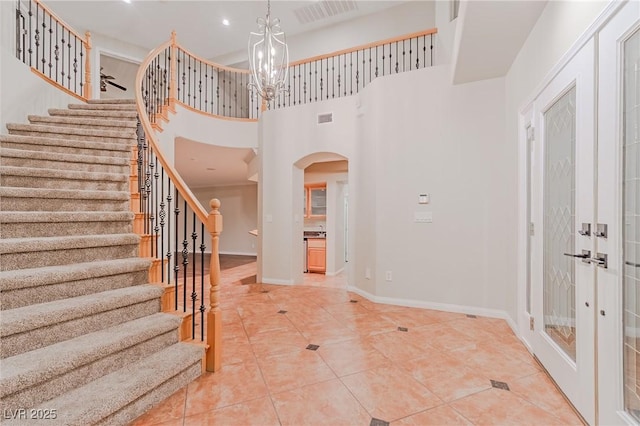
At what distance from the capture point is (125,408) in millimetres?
1490

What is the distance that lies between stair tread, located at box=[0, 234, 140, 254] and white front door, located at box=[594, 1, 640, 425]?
10.2 ft

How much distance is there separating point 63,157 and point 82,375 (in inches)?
91.0

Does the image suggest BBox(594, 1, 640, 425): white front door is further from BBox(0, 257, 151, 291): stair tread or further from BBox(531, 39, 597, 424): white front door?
BBox(0, 257, 151, 291): stair tread

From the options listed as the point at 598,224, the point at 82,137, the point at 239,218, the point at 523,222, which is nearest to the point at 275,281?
the point at 82,137

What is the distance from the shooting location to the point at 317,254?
267 inches

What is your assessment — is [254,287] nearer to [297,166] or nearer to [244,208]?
[297,166]

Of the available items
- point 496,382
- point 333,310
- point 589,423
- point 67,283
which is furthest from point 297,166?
point 589,423

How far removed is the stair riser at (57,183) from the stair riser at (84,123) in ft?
3.86

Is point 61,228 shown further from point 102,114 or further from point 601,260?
point 601,260

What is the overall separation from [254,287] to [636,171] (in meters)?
4.53

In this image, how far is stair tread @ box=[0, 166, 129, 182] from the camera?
239 cm

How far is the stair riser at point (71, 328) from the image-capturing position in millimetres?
1456

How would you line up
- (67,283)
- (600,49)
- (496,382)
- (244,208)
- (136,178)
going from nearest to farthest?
(600,49), (67,283), (496,382), (136,178), (244,208)

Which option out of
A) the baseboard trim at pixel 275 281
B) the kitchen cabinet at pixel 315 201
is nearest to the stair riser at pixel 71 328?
the baseboard trim at pixel 275 281
